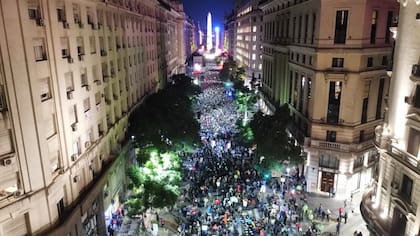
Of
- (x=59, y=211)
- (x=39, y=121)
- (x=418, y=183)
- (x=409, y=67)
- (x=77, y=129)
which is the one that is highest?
(x=409, y=67)

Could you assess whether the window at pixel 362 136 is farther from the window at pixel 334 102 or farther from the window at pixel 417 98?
the window at pixel 417 98

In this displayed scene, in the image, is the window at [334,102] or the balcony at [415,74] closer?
the balcony at [415,74]

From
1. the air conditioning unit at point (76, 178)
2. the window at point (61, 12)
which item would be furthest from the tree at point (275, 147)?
the window at point (61, 12)

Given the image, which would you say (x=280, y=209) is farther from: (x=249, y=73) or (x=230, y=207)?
(x=249, y=73)

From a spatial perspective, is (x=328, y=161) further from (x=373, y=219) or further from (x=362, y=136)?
(x=373, y=219)

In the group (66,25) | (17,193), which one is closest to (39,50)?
(66,25)

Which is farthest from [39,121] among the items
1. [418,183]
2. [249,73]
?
[249,73]
